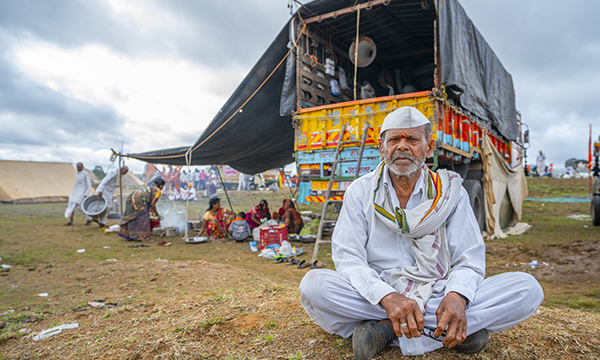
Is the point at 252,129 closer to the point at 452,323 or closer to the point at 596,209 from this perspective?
the point at 452,323

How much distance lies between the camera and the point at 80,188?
9.52 meters

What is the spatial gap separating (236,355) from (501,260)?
4609mm

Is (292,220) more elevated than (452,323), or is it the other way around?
(452,323)

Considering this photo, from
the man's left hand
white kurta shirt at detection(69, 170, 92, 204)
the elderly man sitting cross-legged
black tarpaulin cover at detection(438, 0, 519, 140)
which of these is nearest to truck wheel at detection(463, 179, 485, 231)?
black tarpaulin cover at detection(438, 0, 519, 140)

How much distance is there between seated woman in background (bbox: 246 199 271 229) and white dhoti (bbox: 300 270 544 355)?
6.11 metres

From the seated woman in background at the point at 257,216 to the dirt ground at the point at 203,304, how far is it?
108 centimetres

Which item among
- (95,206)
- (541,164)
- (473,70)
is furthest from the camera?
(541,164)

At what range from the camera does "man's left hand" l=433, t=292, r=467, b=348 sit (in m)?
1.30

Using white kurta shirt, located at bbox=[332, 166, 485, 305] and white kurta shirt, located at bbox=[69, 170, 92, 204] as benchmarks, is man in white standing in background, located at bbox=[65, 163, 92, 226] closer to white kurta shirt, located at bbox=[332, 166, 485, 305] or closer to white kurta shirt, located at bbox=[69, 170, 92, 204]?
white kurta shirt, located at bbox=[69, 170, 92, 204]

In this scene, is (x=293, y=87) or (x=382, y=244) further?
(x=293, y=87)

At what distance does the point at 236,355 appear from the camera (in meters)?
1.65

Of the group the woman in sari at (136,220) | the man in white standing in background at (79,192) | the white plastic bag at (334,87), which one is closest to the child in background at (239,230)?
the woman in sari at (136,220)

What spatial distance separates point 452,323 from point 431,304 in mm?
155

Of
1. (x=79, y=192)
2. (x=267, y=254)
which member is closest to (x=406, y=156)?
(x=267, y=254)
